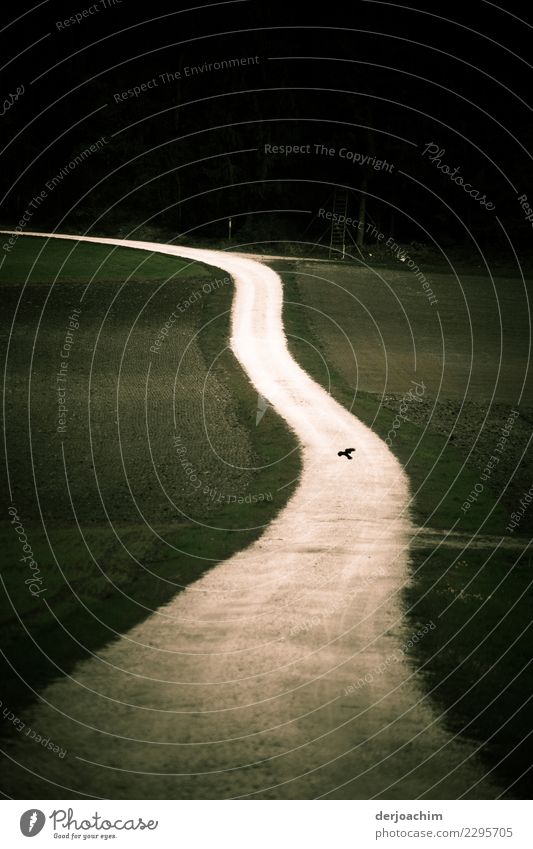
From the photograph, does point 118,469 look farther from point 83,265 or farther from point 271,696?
point 83,265

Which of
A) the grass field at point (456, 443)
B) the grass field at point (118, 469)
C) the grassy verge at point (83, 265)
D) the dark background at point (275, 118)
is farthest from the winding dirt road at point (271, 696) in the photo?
the dark background at point (275, 118)

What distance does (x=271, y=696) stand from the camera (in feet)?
33.0

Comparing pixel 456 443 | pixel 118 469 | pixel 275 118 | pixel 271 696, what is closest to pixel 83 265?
pixel 275 118

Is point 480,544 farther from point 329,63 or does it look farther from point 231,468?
point 329,63

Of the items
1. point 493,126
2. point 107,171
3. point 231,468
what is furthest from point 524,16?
point 231,468

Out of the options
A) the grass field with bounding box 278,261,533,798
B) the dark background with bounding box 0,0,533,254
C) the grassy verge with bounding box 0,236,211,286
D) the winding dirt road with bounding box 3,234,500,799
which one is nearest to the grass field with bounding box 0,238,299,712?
the winding dirt road with bounding box 3,234,500,799

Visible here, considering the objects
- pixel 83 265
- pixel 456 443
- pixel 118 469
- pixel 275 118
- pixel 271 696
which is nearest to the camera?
pixel 271 696

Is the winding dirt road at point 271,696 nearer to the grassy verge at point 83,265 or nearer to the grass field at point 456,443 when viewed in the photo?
the grass field at point 456,443

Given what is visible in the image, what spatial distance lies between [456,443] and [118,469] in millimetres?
8218

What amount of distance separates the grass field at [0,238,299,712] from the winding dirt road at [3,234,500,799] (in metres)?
0.70

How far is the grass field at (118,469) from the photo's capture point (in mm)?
12172

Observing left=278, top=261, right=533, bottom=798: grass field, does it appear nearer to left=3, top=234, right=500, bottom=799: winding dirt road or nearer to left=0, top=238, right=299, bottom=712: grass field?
left=3, top=234, right=500, bottom=799: winding dirt road

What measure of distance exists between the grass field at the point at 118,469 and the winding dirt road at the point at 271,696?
700mm

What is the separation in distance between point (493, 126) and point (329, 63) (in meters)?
11.9
